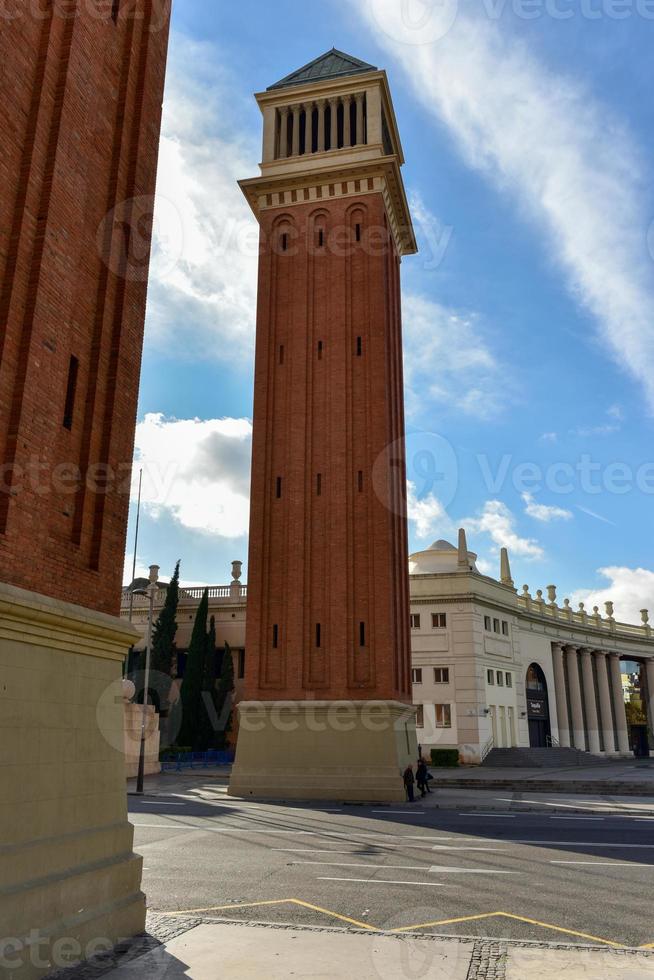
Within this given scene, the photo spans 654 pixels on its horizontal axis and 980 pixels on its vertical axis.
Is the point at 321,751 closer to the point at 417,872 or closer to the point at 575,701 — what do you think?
the point at 417,872

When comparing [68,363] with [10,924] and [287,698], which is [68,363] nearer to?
[10,924]

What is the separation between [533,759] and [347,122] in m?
40.5

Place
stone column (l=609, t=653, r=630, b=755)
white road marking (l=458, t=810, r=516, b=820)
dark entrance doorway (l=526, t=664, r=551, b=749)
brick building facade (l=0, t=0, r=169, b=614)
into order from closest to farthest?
1. brick building facade (l=0, t=0, r=169, b=614)
2. white road marking (l=458, t=810, r=516, b=820)
3. dark entrance doorway (l=526, t=664, r=551, b=749)
4. stone column (l=609, t=653, r=630, b=755)

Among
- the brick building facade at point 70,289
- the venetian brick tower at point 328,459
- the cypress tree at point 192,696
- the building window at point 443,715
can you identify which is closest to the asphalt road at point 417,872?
the brick building facade at point 70,289

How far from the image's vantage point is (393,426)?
37969 millimetres

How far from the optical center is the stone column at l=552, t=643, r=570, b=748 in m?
59.4

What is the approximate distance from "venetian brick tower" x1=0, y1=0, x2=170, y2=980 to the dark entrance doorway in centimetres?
5077

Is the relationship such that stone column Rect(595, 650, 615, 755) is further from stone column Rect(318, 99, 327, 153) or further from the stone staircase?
stone column Rect(318, 99, 327, 153)

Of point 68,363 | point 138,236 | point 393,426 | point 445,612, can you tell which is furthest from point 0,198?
point 445,612

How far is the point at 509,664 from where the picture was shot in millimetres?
54062

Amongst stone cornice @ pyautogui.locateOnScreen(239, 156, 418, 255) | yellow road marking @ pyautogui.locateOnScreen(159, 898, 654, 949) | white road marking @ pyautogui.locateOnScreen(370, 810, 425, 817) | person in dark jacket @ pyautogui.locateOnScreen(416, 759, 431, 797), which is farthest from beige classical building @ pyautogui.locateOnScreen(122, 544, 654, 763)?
yellow road marking @ pyautogui.locateOnScreen(159, 898, 654, 949)

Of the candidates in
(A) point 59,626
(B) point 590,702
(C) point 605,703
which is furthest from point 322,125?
(C) point 605,703

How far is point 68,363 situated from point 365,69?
127 ft

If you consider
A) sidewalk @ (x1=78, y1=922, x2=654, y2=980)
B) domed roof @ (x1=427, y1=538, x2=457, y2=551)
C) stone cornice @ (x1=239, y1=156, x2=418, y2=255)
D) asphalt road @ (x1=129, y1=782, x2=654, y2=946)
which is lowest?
asphalt road @ (x1=129, y1=782, x2=654, y2=946)
